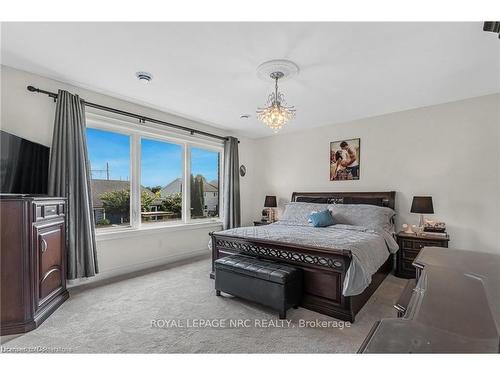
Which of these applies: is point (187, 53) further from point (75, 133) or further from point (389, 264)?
point (389, 264)

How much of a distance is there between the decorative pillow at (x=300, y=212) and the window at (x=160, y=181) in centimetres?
202

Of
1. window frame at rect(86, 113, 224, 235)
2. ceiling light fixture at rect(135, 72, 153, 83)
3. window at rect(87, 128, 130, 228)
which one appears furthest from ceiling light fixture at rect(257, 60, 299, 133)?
window at rect(87, 128, 130, 228)

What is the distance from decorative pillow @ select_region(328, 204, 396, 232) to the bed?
0.09 ft

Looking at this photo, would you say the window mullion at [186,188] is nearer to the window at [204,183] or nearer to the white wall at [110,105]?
the window at [204,183]

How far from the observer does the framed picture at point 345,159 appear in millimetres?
4461

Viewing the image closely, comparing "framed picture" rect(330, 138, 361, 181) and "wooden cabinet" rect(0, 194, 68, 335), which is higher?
"framed picture" rect(330, 138, 361, 181)

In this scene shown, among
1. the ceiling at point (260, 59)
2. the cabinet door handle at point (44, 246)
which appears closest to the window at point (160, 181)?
the ceiling at point (260, 59)

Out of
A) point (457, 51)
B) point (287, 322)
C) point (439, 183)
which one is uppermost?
point (457, 51)

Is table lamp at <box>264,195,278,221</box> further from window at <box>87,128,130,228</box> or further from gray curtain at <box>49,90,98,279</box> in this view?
gray curtain at <box>49,90,98,279</box>

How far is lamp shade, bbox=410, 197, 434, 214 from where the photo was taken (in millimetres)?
3432

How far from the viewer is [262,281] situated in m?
2.44

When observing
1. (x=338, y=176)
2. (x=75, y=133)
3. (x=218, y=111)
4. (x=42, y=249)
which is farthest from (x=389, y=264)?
(x=75, y=133)

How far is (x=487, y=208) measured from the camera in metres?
3.32
